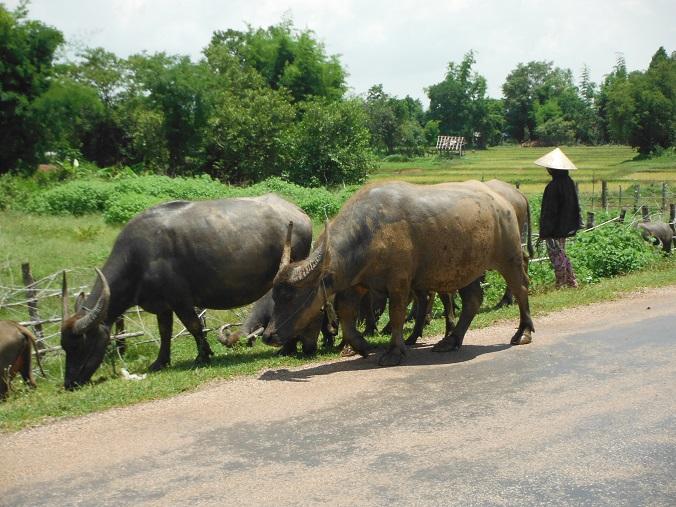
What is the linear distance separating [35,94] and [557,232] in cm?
2184

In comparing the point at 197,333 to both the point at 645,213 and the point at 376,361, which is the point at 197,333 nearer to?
the point at 376,361

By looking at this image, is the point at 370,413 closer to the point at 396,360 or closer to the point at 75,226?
the point at 396,360

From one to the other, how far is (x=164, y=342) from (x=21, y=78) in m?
22.0

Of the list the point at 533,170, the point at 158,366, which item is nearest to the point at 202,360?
the point at 158,366

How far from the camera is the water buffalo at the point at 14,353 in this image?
902cm

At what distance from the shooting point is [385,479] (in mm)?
5559

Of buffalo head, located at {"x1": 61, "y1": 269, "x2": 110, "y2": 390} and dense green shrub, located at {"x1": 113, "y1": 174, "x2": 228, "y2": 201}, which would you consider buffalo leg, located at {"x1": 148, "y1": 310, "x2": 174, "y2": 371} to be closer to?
buffalo head, located at {"x1": 61, "y1": 269, "x2": 110, "y2": 390}

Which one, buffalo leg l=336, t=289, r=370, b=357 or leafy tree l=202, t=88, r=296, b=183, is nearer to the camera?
buffalo leg l=336, t=289, r=370, b=357

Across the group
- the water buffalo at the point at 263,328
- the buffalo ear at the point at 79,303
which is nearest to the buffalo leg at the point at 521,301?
the water buffalo at the point at 263,328

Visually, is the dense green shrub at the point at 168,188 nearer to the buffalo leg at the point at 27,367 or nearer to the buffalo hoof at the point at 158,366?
the buffalo hoof at the point at 158,366

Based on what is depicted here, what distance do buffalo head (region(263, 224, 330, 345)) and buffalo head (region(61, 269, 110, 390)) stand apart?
73.7 inches

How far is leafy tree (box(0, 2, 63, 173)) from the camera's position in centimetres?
2792

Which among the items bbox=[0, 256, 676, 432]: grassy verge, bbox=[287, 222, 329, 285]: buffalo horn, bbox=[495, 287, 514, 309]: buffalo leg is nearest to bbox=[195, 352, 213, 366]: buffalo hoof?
bbox=[0, 256, 676, 432]: grassy verge

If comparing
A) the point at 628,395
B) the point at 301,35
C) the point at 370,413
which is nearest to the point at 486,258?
the point at 628,395
